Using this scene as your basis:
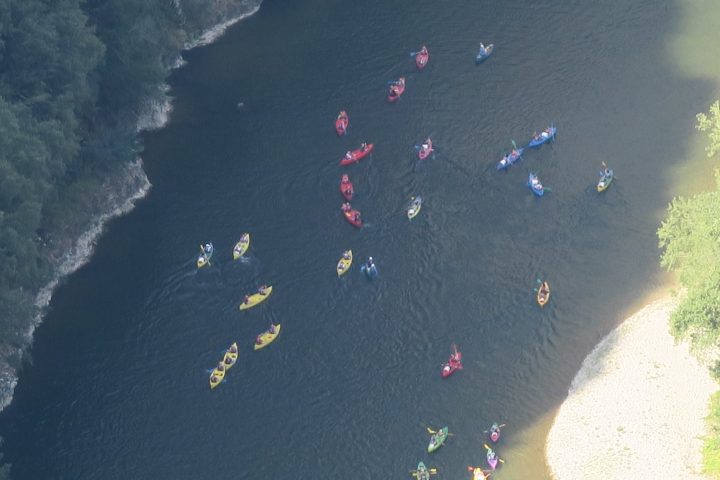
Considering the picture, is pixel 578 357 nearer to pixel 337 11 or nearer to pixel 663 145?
pixel 663 145

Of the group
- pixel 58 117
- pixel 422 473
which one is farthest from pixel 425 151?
pixel 422 473

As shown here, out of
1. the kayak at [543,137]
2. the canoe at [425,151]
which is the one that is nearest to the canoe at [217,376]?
the canoe at [425,151]

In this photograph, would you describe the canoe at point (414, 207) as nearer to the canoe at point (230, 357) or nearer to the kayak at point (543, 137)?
the kayak at point (543, 137)

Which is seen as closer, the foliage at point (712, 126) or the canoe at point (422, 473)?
the canoe at point (422, 473)

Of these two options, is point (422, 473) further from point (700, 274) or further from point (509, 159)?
point (509, 159)

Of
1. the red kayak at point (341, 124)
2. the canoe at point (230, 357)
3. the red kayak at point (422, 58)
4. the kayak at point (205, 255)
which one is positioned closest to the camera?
the canoe at point (230, 357)

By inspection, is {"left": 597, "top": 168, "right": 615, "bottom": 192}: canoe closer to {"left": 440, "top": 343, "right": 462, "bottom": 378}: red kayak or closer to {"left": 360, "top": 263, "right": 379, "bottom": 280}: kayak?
{"left": 360, "top": 263, "right": 379, "bottom": 280}: kayak
